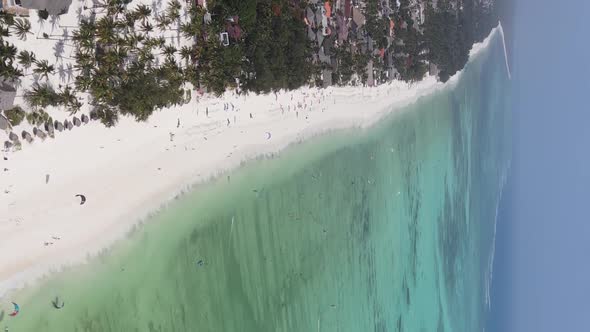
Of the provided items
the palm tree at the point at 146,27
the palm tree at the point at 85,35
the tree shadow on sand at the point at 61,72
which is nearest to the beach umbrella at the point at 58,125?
the tree shadow on sand at the point at 61,72

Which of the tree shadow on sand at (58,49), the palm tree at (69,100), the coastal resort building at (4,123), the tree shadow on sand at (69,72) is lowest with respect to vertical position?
the coastal resort building at (4,123)

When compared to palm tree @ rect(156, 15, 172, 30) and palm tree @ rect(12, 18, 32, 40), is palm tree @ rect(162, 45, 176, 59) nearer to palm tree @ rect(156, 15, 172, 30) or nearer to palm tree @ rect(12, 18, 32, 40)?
palm tree @ rect(156, 15, 172, 30)

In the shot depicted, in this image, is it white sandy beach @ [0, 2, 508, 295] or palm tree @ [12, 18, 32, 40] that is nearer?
palm tree @ [12, 18, 32, 40]

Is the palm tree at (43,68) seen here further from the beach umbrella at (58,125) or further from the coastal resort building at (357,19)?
the coastal resort building at (357,19)

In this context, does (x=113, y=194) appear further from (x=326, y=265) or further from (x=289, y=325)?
(x=326, y=265)

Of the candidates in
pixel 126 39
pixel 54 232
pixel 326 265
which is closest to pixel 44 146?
pixel 54 232

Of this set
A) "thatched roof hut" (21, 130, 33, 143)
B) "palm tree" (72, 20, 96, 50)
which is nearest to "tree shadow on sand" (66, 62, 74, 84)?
"palm tree" (72, 20, 96, 50)
